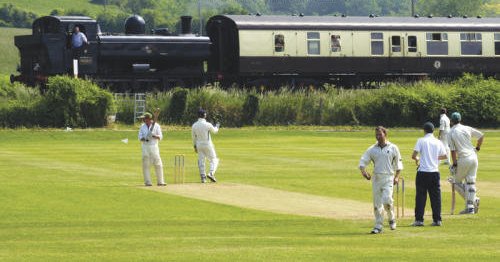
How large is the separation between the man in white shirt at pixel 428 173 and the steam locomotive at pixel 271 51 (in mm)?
34023

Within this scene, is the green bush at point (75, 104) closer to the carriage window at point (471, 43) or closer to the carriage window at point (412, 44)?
the carriage window at point (412, 44)

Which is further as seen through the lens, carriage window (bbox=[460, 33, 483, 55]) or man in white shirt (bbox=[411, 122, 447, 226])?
carriage window (bbox=[460, 33, 483, 55])

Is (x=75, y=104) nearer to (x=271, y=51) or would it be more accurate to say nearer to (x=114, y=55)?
(x=114, y=55)

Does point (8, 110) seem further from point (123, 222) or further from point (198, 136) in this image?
point (123, 222)

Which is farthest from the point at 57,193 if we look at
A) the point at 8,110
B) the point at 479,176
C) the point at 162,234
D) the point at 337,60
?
the point at 337,60

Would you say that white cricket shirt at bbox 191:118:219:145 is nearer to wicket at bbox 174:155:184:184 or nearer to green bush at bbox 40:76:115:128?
wicket at bbox 174:155:184:184

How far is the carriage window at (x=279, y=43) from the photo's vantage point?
6028 cm

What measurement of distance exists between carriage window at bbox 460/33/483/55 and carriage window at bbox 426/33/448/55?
1.03 meters

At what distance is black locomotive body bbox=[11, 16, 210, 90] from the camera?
184 ft

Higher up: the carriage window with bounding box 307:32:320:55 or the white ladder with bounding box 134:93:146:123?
the carriage window with bounding box 307:32:320:55

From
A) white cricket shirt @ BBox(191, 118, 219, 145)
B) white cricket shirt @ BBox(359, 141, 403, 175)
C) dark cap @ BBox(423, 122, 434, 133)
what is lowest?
white cricket shirt @ BBox(191, 118, 219, 145)

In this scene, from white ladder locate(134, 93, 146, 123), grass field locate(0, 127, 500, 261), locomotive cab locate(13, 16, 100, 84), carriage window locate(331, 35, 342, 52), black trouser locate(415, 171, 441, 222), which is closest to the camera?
grass field locate(0, 127, 500, 261)

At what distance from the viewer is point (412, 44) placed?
63562 mm

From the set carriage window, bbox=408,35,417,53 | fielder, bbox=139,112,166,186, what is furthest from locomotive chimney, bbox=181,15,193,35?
fielder, bbox=139,112,166,186
